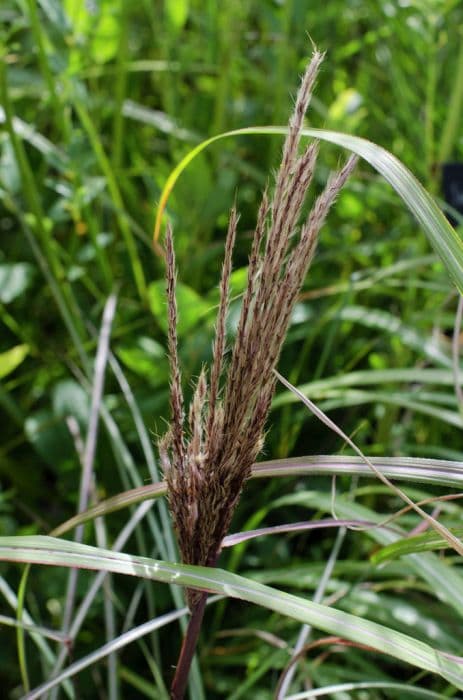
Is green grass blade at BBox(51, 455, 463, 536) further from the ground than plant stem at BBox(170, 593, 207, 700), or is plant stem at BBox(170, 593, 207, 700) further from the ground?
green grass blade at BBox(51, 455, 463, 536)

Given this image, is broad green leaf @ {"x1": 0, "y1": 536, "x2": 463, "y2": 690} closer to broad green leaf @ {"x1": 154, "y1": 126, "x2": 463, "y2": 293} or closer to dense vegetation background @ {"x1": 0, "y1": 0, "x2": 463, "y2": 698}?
broad green leaf @ {"x1": 154, "y1": 126, "x2": 463, "y2": 293}

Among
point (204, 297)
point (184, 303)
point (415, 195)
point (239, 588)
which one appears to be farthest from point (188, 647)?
point (204, 297)

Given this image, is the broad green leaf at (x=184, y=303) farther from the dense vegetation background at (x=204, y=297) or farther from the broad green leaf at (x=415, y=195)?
the broad green leaf at (x=415, y=195)

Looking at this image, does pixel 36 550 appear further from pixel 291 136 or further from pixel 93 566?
pixel 291 136

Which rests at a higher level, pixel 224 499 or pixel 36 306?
pixel 224 499

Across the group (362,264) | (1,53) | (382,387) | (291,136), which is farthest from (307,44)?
(291,136)

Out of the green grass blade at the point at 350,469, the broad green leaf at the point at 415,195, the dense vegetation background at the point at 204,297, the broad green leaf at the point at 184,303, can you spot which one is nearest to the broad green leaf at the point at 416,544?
the green grass blade at the point at 350,469

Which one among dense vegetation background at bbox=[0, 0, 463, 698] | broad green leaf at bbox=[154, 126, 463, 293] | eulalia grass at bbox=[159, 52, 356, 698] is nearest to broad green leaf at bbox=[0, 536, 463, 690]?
eulalia grass at bbox=[159, 52, 356, 698]
